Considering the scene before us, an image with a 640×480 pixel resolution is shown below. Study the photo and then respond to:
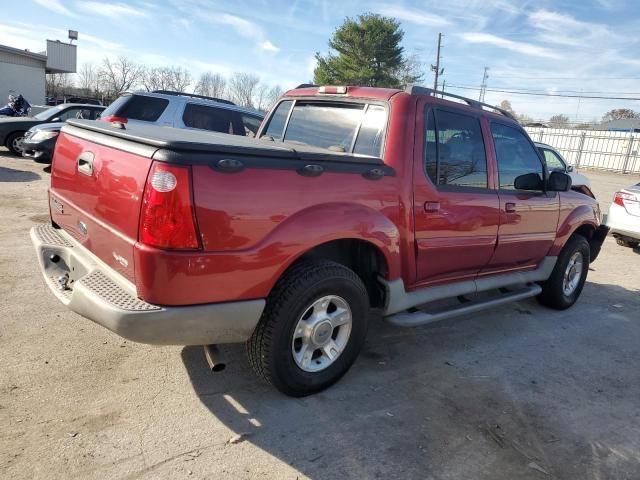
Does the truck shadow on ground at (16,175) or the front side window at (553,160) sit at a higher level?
the front side window at (553,160)

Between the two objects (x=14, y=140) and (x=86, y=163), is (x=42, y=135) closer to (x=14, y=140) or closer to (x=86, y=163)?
(x=14, y=140)

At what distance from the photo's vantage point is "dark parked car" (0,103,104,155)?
1243cm

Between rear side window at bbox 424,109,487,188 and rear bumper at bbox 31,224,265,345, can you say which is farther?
rear side window at bbox 424,109,487,188

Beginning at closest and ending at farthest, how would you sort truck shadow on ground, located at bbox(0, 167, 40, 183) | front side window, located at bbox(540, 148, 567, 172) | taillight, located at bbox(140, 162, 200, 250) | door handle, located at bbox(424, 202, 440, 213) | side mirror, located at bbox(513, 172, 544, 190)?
taillight, located at bbox(140, 162, 200, 250), door handle, located at bbox(424, 202, 440, 213), side mirror, located at bbox(513, 172, 544, 190), truck shadow on ground, located at bbox(0, 167, 40, 183), front side window, located at bbox(540, 148, 567, 172)

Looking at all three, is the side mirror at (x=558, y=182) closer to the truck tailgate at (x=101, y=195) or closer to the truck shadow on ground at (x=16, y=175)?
the truck tailgate at (x=101, y=195)

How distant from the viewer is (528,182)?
4.37m

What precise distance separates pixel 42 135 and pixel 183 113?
4.08 metres

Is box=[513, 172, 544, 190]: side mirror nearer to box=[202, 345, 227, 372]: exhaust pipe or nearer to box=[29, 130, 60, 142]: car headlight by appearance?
box=[202, 345, 227, 372]: exhaust pipe

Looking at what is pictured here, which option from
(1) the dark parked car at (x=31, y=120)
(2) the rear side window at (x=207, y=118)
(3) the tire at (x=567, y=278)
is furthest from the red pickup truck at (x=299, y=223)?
(1) the dark parked car at (x=31, y=120)

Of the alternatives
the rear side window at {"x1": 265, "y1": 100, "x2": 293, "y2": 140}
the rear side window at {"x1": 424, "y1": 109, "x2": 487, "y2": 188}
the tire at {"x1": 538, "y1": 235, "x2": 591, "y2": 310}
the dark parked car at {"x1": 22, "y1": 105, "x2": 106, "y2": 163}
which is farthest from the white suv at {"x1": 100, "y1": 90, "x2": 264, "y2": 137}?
the tire at {"x1": 538, "y1": 235, "x2": 591, "y2": 310}

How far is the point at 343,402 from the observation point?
3.11 metres

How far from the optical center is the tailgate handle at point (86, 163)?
293cm

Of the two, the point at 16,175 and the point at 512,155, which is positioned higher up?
the point at 512,155

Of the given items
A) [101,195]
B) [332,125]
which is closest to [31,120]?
[332,125]
